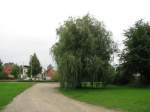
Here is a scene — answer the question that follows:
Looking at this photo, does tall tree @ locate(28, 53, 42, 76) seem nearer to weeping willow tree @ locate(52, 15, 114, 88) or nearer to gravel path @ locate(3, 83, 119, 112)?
weeping willow tree @ locate(52, 15, 114, 88)

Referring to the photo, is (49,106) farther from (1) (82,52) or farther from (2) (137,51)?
(2) (137,51)

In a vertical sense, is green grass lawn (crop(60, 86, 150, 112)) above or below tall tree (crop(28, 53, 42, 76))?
below

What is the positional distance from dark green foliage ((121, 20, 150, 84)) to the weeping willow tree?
577 centimetres

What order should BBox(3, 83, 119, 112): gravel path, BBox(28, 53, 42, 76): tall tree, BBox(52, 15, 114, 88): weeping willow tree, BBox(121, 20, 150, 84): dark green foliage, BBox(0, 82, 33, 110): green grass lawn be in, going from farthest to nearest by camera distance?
BBox(28, 53, 42, 76): tall tree
BBox(121, 20, 150, 84): dark green foliage
BBox(52, 15, 114, 88): weeping willow tree
BBox(0, 82, 33, 110): green grass lawn
BBox(3, 83, 119, 112): gravel path

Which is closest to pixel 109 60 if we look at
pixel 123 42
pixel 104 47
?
pixel 104 47

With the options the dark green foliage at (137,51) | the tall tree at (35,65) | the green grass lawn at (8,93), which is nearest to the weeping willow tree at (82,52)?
the dark green foliage at (137,51)

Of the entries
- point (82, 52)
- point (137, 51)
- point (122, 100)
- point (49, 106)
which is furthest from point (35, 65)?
point (49, 106)

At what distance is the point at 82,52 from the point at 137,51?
35.6 ft

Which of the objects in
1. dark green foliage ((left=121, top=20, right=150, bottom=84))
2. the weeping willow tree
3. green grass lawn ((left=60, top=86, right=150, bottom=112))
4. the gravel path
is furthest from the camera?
dark green foliage ((left=121, top=20, right=150, bottom=84))

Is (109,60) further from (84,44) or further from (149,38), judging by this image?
(149,38)

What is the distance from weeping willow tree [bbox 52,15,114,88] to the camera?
4047 centimetres

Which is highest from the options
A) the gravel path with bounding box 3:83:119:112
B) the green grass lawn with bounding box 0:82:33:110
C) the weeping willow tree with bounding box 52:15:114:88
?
the weeping willow tree with bounding box 52:15:114:88

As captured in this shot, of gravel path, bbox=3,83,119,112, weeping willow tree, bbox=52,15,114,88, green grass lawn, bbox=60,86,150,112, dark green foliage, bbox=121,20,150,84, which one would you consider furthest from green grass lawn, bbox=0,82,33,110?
dark green foliage, bbox=121,20,150,84

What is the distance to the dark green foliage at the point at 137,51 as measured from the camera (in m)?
47.8
